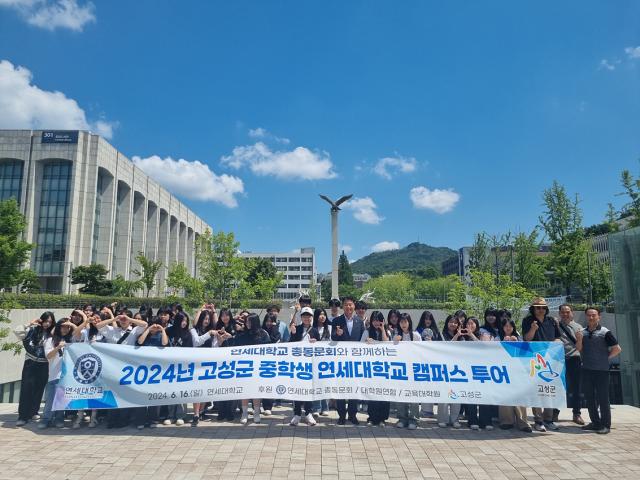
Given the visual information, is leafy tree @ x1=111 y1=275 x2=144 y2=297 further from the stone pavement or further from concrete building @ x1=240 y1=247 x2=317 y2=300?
concrete building @ x1=240 y1=247 x2=317 y2=300

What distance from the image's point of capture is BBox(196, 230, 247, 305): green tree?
20953 millimetres

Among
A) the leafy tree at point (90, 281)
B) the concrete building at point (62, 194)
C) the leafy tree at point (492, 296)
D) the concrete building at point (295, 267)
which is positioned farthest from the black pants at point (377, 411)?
the concrete building at point (295, 267)

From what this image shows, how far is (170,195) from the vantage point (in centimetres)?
6519

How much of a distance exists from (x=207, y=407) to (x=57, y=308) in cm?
2097

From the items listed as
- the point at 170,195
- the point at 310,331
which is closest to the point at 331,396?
the point at 310,331

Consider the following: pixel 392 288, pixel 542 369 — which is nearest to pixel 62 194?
pixel 542 369

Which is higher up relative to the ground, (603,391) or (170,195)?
(170,195)

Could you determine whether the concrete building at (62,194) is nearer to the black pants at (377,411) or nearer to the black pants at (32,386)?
the black pants at (32,386)

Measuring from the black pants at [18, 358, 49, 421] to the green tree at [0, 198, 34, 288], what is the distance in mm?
15762

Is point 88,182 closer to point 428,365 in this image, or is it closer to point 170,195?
point 170,195

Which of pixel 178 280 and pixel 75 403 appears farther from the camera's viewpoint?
pixel 178 280

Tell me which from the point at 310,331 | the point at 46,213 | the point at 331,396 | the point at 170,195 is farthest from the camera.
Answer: the point at 170,195

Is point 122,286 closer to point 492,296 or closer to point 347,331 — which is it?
point 492,296

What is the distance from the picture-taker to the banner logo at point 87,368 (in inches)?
271
